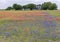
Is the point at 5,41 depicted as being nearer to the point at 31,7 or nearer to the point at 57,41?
the point at 57,41

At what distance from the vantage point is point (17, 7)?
94750 mm

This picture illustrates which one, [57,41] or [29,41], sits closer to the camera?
[29,41]

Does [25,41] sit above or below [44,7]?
above

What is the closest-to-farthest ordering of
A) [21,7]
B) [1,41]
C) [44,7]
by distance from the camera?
[1,41] < [44,7] < [21,7]

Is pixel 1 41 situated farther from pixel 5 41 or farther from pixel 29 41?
pixel 29 41

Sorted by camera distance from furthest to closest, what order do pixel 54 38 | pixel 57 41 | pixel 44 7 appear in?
1. pixel 44 7
2. pixel 54 38
3. pixel 57 41

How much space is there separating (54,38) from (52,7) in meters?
82.6

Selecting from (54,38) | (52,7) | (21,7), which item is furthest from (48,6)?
(54,38)

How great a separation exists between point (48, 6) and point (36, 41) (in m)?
87.4

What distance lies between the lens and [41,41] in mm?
9469

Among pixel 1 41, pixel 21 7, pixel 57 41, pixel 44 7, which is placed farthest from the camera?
pixel 21 7

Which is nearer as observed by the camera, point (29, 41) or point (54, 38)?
point (29, 41)

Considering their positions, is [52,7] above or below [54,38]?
below

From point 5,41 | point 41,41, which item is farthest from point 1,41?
point 41,41
